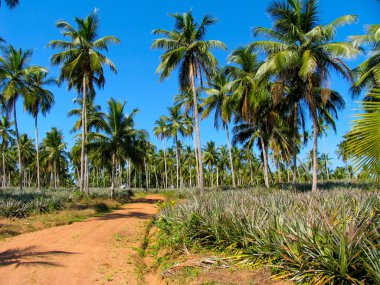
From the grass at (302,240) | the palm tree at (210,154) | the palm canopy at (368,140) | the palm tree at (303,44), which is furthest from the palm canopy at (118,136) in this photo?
the palm tree at (210,154)

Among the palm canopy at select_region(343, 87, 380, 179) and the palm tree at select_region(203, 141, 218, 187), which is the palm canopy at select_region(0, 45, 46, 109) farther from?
the palm tree at select_region(203, 141, 218, 187)

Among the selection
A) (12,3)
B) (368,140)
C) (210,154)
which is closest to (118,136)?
(12,3)

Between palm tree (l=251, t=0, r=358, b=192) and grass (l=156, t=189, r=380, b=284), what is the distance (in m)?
9.39

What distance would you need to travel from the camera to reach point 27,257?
23.5 feet

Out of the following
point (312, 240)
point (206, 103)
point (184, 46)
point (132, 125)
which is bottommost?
point (312, 240)

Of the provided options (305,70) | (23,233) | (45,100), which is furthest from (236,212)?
(45,100)

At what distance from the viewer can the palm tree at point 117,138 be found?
24031 mm

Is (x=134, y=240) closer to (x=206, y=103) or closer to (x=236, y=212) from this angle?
(x=236, y=212)

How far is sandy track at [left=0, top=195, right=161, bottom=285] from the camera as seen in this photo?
6.08 m

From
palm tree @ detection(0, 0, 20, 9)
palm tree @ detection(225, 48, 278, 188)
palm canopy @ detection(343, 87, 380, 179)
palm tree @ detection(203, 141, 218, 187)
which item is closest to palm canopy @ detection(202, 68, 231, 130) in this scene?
palm tree @ detection(225, 48, 278, 188)

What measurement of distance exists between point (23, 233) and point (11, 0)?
10693mm

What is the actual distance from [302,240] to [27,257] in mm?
6262

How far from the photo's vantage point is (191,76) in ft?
65.8

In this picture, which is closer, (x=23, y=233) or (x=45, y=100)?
(x=23, y=233)
